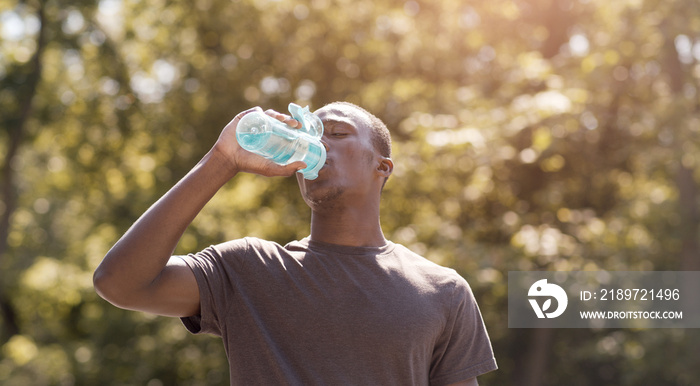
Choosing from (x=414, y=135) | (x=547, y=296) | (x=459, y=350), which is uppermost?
(x=414, y=135)

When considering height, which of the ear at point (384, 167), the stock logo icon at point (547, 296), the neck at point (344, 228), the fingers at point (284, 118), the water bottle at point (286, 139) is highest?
the fingers at point (284, 118)

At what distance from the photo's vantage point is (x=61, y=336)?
49.5 feet

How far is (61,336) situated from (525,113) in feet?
37.8

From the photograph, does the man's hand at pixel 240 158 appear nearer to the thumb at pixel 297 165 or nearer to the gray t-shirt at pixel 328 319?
the thumb at pixel 297 165

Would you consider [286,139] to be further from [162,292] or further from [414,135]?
[414,135]

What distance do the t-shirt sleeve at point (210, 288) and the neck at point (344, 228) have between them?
360 mm

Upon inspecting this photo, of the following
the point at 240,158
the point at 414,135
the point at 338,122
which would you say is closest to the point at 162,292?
the point at 240,158

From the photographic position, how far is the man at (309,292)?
1956 millimetres

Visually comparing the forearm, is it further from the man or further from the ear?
the ear

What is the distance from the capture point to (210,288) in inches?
82.4

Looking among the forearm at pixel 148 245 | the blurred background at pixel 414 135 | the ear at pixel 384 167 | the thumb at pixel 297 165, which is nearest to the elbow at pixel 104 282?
the forearm at pixel 148 245

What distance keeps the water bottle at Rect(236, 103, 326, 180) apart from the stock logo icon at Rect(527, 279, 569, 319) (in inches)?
218

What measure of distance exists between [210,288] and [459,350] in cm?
79

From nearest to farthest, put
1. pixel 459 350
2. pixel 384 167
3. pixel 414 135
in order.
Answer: pixel 459 350 < pixel 384 167 < pixel 414 135
